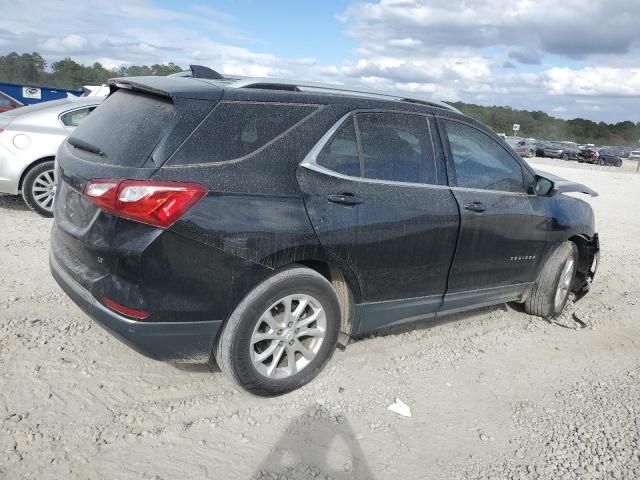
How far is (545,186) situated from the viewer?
472 centimetres

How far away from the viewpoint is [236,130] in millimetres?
3109

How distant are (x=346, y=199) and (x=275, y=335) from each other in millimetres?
904

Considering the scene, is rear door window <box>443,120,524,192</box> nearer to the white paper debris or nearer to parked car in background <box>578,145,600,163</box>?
the white paper debris

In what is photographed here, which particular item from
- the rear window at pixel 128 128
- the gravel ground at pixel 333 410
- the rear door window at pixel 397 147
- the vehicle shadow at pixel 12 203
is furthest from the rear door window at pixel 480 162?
the vehicle shadow at pixel 12 203

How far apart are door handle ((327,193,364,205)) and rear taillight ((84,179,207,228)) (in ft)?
2.82

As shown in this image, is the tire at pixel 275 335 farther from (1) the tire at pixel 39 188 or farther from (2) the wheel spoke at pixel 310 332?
(1) the tire at pixel 39 188

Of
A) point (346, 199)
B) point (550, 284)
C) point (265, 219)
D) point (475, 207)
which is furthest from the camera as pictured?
point (550, 284)

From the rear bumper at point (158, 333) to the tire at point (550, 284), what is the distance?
320 cm

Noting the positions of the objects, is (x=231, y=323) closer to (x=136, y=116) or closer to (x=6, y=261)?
(x=136, y=116)

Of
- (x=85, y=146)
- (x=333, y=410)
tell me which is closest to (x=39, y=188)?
(x=85, y=146)

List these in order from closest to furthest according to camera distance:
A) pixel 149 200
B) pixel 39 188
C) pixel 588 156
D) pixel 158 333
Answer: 1. pixel 149 200
2. pixel 158 333
3. pixel 39 188
4. pixel 588 156

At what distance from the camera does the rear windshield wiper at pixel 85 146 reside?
3167 millimetres

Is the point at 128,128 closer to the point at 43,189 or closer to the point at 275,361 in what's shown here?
the point at 275,361

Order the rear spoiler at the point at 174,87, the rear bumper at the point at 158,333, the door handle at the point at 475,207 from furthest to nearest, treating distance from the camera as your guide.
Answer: the door handle at the point at 475,207, the rear spoiler at the point at 174,87, the rear bumper at the point at 158,333
